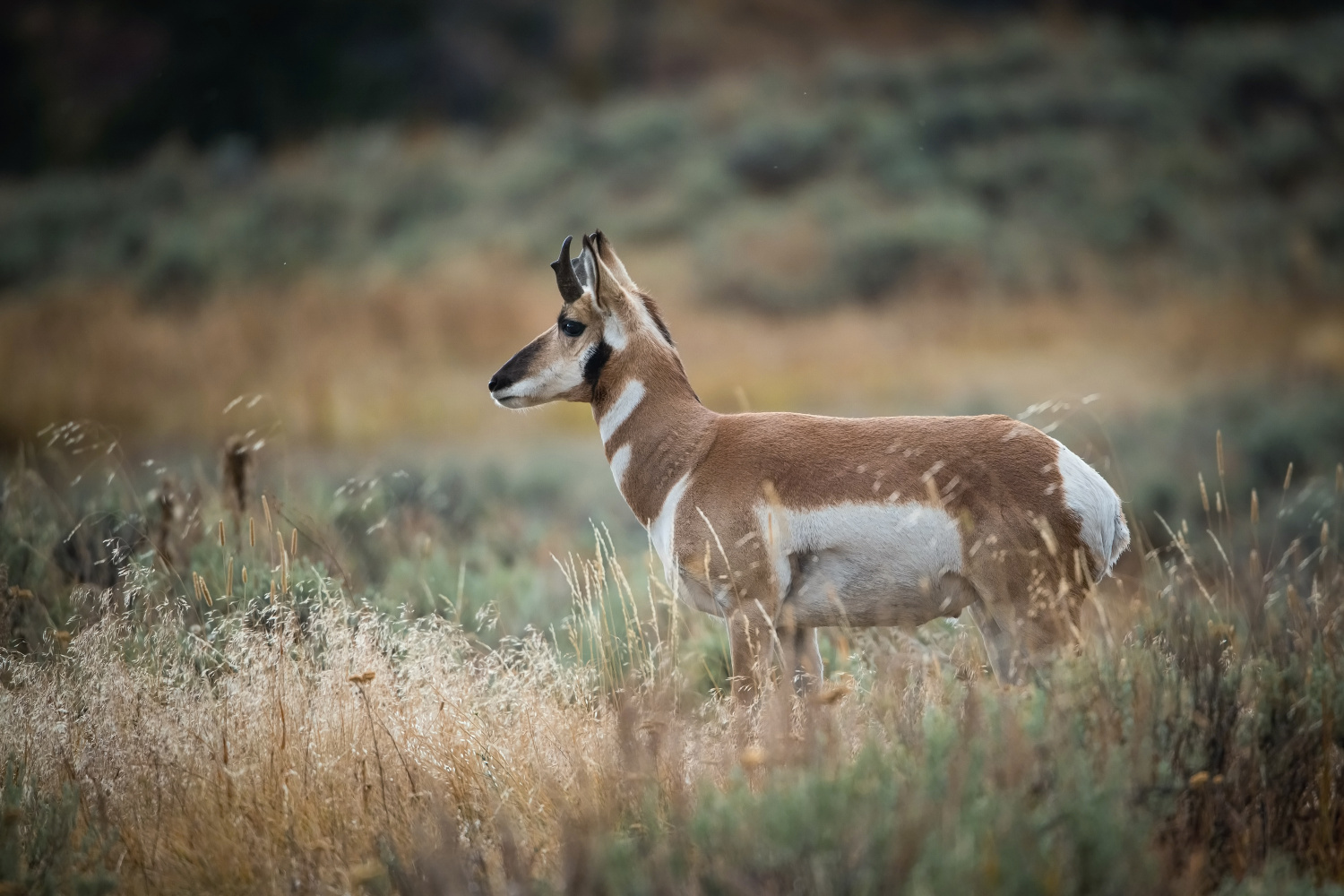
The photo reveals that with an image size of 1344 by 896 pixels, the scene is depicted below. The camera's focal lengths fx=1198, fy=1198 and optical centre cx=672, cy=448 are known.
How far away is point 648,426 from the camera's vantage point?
539cm

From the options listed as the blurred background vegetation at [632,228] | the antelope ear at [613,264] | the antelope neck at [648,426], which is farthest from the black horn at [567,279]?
the blurred background vegetation at [632,228]

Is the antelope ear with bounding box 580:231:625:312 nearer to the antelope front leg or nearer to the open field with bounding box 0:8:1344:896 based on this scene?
the open field with bounding box 0:8:1344:896

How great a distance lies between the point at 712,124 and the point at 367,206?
9.28 metres

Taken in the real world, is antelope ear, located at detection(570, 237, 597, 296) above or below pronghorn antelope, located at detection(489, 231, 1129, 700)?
above

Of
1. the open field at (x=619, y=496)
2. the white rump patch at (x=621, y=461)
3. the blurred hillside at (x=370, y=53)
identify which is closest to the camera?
the open field at (x=619, y=496)

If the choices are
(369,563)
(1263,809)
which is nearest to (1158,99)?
(369,563)

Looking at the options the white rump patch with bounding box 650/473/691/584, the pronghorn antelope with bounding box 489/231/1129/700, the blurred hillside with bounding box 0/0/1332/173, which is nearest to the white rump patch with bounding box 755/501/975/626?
the pronghorn antelope with bounding box 489/231/1129/700

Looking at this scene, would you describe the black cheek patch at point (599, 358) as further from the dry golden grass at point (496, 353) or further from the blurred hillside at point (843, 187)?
the blurred hillside at point (843, 187)

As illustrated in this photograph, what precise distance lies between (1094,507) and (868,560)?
34.7 inches

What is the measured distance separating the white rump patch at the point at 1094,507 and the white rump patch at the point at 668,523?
1549 mm

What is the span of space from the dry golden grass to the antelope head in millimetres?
12949

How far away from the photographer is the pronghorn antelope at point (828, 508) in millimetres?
4613

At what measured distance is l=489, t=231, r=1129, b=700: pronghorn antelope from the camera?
4.61 m

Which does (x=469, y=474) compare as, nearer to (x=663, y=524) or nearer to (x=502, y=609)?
(x=502, y=609)
